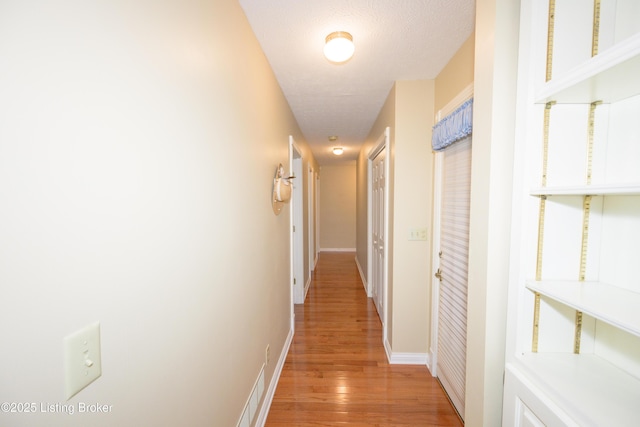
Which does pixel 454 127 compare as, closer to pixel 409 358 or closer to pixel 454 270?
pixel 454 270

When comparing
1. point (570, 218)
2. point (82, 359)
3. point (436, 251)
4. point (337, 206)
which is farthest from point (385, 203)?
point (337, 206)

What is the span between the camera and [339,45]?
152cm

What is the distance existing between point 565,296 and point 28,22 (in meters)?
1.39

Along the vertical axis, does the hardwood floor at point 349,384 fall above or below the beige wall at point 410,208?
below

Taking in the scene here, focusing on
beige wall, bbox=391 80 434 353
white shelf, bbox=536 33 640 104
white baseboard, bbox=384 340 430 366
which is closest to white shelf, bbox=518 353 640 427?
white shelf, bbox=536 33 640 104

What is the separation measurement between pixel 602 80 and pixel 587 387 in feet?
2.96

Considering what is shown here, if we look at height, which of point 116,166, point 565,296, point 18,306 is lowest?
point 565,296

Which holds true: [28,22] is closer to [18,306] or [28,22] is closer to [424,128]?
[18,306]

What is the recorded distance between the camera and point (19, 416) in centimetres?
42

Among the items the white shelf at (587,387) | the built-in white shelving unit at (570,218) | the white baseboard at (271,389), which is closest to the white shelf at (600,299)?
the built-in white shelving unit at (570,218)

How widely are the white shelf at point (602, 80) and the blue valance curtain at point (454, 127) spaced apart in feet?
2.19

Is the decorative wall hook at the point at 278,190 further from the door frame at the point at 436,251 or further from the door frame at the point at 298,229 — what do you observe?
→ the door frame at the point at 298,229

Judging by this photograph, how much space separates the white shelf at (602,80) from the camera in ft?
2.12

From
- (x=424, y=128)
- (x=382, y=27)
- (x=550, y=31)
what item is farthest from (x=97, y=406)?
(x=424, y=128)
